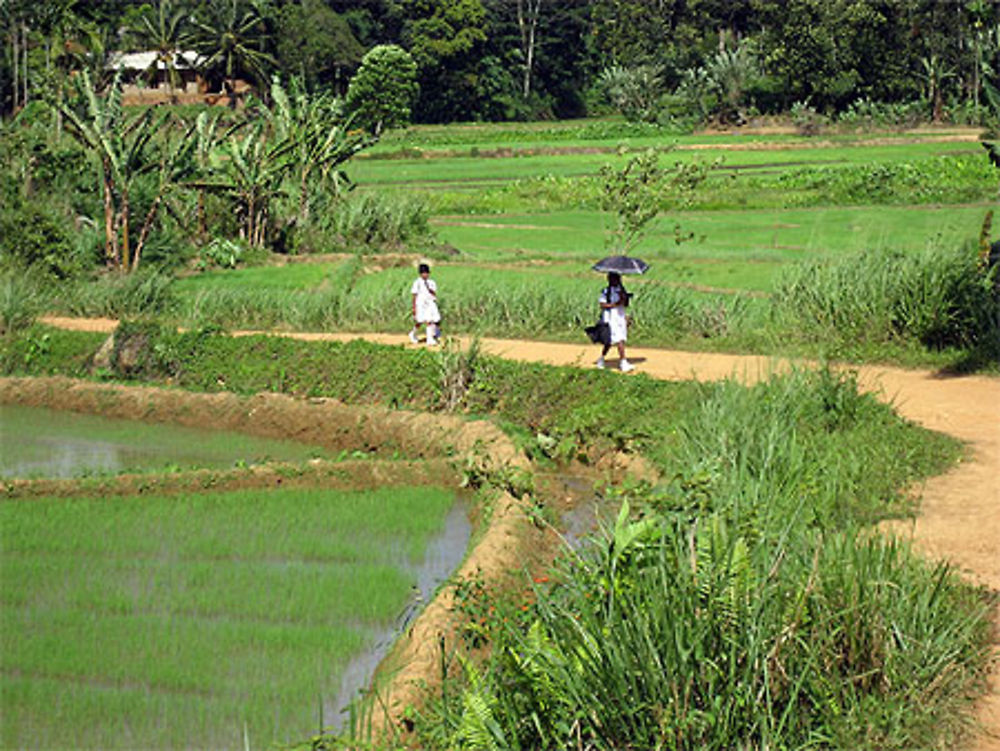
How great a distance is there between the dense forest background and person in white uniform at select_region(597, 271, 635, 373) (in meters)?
34.4

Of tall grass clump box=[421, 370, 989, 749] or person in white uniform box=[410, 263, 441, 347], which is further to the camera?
person in white uniform box=[410, 263, 441, 347]

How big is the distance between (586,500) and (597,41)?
197 ft

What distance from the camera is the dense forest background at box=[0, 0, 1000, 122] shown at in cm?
5069

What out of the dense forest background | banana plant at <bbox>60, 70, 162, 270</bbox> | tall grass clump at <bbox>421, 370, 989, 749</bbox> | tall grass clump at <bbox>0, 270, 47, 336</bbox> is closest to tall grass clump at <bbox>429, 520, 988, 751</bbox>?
tall grass clump at <bbox>421, 370, 989, 749</bbox>

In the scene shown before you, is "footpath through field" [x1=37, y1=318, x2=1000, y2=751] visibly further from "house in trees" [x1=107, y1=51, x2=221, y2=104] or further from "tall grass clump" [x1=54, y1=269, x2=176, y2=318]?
"house in trees" [x1=107, y1=51, x2=221, y2=104]

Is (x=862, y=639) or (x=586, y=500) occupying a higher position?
(x=862, y=639)

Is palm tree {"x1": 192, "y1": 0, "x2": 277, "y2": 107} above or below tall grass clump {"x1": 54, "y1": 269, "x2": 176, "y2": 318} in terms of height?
above

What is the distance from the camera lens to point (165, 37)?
57250mm

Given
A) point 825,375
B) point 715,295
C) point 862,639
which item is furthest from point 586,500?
point 715,295

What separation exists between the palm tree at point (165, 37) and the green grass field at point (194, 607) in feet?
157

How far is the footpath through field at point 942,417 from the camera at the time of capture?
777 centimetres

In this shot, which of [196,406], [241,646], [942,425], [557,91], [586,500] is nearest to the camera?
[241,646]

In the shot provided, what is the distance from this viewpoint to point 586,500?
10.1 meters

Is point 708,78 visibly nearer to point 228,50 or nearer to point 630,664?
point 228,50
